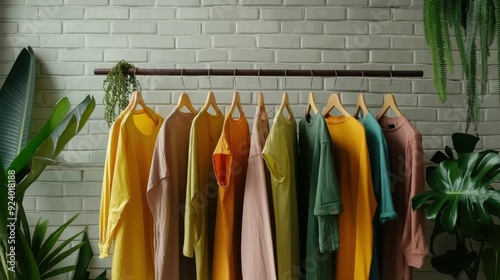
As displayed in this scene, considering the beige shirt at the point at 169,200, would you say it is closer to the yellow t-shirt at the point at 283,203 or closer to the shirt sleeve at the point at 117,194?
the shirt sleeve at the point at 117,194

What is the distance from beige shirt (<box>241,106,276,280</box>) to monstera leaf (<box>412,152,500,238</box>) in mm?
613

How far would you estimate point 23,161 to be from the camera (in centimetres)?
187

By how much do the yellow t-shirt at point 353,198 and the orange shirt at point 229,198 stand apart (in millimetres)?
423

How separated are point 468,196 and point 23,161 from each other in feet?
6.20

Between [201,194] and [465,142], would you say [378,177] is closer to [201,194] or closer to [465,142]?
[465,142]

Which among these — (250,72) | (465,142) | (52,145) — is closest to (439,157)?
(465,142)

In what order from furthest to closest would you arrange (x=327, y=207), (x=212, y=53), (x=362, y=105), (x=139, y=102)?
(x=212, y=53) < (x=362, y=105) < (x=139, y=102) < (x=327, y=207)

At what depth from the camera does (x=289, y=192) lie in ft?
5.77

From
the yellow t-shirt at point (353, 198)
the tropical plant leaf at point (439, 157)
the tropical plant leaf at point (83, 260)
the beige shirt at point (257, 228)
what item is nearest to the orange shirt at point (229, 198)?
the beige shirt at point (257, 228)

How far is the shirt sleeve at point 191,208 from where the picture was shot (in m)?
1.72

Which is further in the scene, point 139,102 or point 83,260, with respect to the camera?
point 83,260

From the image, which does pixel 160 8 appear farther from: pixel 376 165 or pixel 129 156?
pixel 376 165

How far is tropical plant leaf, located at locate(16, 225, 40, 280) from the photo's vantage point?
1840 mm

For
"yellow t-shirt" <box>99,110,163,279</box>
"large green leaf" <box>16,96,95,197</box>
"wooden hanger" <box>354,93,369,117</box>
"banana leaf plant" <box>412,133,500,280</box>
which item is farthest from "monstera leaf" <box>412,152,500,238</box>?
"large green leaf" <box>16,96,95,197</box>
